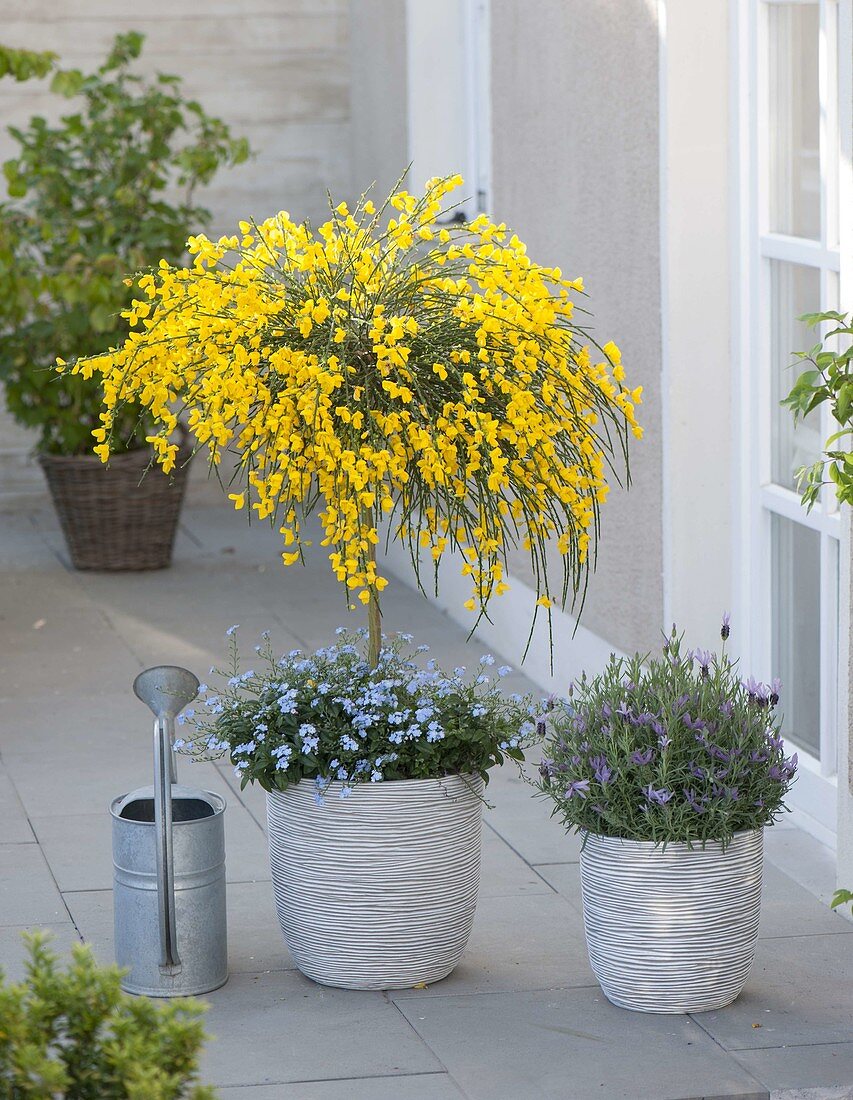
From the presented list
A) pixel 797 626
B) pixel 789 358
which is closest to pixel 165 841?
pixel 797 626

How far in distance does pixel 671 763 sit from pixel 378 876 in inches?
25.5

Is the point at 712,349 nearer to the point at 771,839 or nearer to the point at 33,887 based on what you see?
the point at 771,839

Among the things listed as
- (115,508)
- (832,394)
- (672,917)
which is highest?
(832,394)

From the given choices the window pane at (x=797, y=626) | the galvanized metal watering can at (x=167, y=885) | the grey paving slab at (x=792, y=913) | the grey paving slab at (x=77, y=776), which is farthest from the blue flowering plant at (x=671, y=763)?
the grey paving slab at (x=77, y=776)

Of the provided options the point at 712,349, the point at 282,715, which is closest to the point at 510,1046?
the point at 282,715

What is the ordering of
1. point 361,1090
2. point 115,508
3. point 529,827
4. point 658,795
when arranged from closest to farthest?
point 361,1090 < point 658,795 < point 529,827 < point 115,508

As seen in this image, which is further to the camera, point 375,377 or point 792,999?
point 792,999

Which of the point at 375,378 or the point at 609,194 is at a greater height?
the point at 609,194

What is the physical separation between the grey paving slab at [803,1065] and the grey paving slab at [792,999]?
0.10ft

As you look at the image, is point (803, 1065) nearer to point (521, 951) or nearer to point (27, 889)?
point (521, 951)

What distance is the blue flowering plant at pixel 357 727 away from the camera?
350 cm

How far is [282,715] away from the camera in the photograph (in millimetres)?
3561

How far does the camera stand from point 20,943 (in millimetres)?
3852

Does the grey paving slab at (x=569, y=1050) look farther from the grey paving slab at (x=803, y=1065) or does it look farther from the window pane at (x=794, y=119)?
the window pane at (x=794, y=119)
